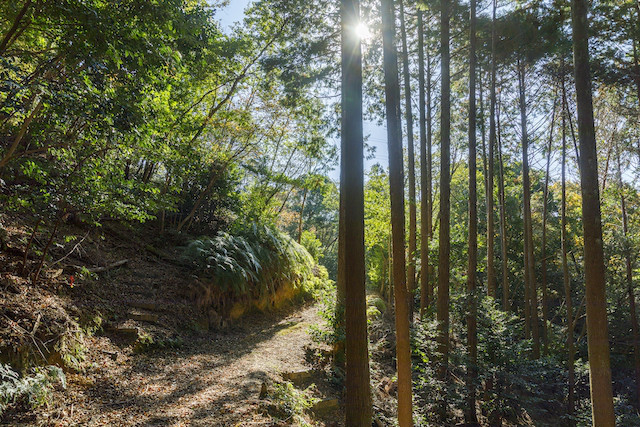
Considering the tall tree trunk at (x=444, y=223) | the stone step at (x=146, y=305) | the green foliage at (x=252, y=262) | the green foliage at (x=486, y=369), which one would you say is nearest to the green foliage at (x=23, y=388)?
the stone step at (x=146, y=305)

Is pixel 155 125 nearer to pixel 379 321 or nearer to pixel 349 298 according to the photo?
pixel 349 298

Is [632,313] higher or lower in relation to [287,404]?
lower

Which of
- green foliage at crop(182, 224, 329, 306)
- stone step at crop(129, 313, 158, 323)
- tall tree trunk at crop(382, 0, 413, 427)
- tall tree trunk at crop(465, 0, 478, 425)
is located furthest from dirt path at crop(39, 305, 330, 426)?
tall tree trunk at crop(465, 0, 478, 425)

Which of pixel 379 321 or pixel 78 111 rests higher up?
pixel 78 111

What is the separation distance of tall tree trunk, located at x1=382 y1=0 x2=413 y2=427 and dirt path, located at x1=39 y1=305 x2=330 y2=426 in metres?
2.09

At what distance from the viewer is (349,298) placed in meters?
3.84

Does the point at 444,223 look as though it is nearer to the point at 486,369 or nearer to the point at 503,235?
the point at 486,369

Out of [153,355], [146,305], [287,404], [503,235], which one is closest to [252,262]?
[146,305]

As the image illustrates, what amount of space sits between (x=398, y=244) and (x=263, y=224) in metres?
7.47

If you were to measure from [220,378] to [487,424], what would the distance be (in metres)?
6.58

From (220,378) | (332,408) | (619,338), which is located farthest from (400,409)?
(619,338)

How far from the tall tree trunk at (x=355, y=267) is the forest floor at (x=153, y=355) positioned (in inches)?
46.3

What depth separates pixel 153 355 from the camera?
213 inches

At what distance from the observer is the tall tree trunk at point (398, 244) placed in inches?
189
